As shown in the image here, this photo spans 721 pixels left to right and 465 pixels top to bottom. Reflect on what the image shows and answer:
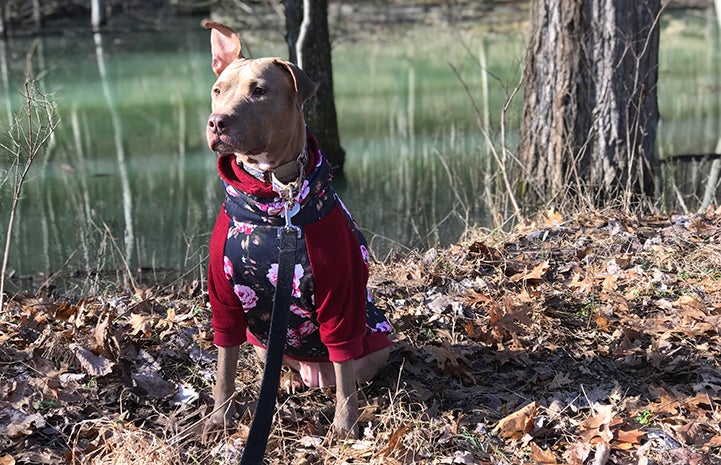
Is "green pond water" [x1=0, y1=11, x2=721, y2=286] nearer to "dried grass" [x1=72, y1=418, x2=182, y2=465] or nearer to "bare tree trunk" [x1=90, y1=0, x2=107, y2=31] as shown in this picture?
"dried grass" [x1=72, y1=418, x2=182, y2=465]

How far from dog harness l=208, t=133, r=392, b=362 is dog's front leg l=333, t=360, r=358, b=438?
0.10 m

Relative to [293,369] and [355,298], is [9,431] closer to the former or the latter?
[293,369]

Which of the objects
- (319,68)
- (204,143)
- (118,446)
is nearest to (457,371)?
(118,446)

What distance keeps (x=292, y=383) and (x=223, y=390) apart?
46cm

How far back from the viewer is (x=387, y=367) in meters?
4.36

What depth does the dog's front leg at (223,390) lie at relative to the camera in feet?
12.4

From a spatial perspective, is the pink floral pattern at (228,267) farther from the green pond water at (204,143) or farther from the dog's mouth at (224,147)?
the green pond water at (204,143)

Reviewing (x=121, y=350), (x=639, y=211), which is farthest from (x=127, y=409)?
(x=639, y=211)

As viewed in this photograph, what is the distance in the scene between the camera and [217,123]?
306cm

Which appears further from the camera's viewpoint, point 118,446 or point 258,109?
point 118,446

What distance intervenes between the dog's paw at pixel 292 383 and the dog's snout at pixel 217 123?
1579 mm

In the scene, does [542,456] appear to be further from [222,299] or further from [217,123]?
[217,123]

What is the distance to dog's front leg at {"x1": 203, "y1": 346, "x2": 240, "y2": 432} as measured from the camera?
12.4 ft

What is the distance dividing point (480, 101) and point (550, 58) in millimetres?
6664
